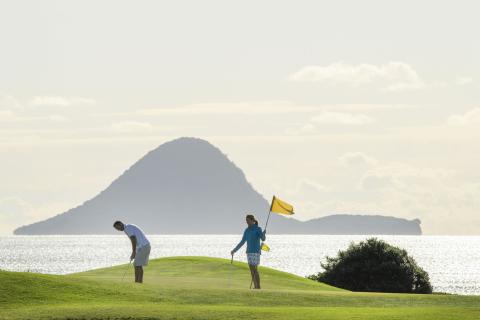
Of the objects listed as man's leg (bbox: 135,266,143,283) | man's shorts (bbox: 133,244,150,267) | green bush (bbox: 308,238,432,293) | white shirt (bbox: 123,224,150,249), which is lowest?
man's leg (bbox: 135,266,143,283)

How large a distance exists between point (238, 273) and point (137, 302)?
23.8m

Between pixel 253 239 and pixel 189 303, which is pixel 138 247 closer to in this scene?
pixel 253 239

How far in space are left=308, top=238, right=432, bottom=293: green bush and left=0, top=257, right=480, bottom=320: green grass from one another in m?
39.6

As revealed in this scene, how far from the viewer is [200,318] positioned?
2856 cm

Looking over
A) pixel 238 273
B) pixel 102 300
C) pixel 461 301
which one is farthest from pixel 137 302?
pixel 238 273

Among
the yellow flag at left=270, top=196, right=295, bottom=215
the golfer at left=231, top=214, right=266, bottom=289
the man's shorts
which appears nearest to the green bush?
the yellow flag at left=270, top=196, right=295, bottom=215

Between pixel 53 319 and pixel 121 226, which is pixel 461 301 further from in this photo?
pixel 53 319

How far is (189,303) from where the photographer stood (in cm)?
3372

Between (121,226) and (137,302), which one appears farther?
(121,226)

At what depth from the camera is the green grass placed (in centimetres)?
2952

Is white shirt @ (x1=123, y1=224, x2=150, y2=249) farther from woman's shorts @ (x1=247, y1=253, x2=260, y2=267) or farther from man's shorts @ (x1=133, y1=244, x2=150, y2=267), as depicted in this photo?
woman's shorts @ (x1=247, y1=253, x2=260, y2=267)

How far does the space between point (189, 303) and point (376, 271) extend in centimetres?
4741

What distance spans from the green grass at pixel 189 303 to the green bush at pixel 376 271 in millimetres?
39632

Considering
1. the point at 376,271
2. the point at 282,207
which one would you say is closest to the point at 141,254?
the point at 282,207
